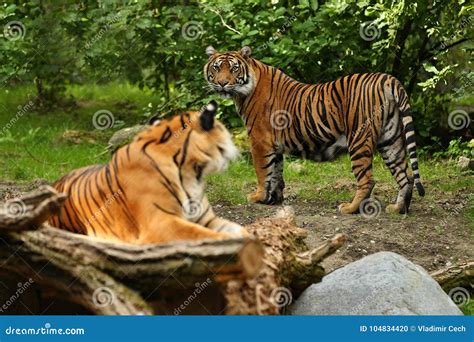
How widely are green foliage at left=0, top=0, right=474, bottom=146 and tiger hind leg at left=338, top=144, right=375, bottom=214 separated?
222cm

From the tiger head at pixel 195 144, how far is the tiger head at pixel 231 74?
16.0ft

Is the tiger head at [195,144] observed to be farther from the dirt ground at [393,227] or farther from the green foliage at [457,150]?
the green foliage at [457,150]

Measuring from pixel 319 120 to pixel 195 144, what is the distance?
498 cm

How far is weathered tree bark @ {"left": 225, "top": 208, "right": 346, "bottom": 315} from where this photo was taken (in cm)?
489

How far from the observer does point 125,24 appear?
1311 cm

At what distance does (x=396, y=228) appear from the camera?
8.87 meters

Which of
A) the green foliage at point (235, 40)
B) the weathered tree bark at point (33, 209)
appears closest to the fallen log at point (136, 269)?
the weathered tree bark at point (33, 209)

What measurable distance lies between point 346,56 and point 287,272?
292 inches

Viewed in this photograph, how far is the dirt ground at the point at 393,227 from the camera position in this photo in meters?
8.11

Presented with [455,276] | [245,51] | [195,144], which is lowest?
[455,276]

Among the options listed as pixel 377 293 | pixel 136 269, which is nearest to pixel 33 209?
pixel 136 269

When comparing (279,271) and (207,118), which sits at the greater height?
(207,118)

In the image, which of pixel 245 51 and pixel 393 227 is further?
pixel 245 51

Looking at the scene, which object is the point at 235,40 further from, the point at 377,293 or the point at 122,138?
the point at 377,293
